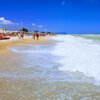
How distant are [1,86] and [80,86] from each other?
6.70ft

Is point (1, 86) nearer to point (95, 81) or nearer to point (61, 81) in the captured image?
point (61, 81)

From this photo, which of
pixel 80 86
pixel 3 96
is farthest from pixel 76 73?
pixel 3 96

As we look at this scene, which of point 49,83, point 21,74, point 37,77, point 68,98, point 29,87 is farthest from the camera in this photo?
point 21,74

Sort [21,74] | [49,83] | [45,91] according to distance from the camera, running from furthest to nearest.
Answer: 1. [21,74]
2. [49,83]
3. [45,91]

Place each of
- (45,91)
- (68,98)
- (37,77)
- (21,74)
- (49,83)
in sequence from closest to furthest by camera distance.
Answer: (68,98)
(45,91)
(49,83)
(37,77)
(21,74)

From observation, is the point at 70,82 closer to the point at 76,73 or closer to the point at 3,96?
the point at 76,73

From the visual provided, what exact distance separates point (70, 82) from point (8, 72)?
267cm

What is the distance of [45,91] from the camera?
625 centimetres

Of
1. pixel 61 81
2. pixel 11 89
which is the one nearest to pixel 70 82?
pixel 61 81

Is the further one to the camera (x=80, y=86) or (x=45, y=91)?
(x=80, y=86)

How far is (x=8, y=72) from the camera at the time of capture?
8992mm

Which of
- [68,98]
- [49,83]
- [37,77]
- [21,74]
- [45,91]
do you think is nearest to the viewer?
[68,98]

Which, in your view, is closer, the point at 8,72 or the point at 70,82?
the point at 70,82

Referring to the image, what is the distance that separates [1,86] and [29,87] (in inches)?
28.8
